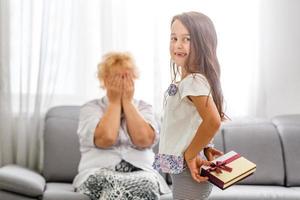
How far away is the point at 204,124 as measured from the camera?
163 cm

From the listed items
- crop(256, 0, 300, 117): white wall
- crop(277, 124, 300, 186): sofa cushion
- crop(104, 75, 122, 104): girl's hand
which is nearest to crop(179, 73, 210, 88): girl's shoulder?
crop(104, 75, 122, 104): girl's hand

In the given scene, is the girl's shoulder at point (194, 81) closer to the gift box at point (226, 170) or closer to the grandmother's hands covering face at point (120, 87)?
the gift box at point (226, 170)

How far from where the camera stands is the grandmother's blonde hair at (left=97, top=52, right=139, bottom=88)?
282cm

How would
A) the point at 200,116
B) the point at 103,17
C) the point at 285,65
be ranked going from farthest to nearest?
1. the point at 285,65
2. the point at 103,17
3. the point at 200,116

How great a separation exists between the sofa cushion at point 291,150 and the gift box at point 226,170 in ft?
4.86

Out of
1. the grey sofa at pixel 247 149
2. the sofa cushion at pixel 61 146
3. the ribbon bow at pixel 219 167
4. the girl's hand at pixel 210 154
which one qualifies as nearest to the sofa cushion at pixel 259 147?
the grey sofa at pixel 247 149

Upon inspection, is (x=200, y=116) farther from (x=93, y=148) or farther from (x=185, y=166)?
(x=93, y=148)

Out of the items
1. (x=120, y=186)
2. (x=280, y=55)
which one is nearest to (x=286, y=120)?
(x=280, y=55)

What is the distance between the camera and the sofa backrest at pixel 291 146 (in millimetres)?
3121

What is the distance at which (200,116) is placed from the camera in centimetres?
167

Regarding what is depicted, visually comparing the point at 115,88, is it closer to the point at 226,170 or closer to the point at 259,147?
the point at 259,147

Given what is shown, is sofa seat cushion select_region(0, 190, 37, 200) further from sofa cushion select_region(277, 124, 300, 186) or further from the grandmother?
sofa cushion select_region(277, 124, 300, 186)

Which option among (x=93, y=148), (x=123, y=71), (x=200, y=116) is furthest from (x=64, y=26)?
(x=200, y=116)

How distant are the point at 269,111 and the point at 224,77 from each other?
41 centimetres
